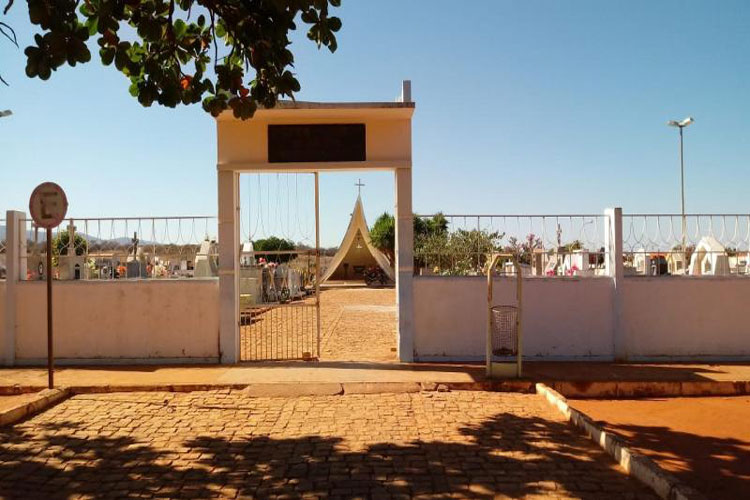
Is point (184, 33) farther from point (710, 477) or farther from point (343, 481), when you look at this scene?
point (710, 477)

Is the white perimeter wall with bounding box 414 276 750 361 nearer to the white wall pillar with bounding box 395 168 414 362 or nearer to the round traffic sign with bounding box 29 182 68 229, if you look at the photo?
the white wall pillar with bounding box 395 168 414 362

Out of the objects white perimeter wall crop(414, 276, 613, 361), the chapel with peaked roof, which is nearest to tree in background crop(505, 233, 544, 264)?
white perimeter wall crop(414, 276, 613, 361)

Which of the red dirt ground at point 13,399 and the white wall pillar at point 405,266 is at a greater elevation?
the white wall pillar at point 405,266

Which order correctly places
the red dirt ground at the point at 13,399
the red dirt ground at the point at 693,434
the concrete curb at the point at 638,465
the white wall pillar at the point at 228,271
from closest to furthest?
the concrete curb at the point at 638,465
the red dirt ground at the point at 693,434
the red dirt ground at the point at 13,399
the white wall pillar at the point at 228,271

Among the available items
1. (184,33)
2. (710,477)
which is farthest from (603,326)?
(184,33)

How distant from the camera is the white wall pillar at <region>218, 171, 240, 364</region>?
8.88m

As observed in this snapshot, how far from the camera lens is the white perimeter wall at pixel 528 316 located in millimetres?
9000

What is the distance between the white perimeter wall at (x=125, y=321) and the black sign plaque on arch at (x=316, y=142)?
2378mm

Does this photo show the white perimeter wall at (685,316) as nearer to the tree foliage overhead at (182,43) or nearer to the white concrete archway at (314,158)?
the white concrete archway at (314,158)

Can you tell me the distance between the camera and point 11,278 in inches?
357

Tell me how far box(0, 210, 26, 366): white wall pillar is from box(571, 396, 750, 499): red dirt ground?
854 cm

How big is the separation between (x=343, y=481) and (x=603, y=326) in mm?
6099

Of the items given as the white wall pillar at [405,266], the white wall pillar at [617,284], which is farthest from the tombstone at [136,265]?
the white wall pillar at [617,284]

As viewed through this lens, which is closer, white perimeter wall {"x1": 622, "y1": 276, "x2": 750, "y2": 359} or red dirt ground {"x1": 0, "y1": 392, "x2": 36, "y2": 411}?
red dirt ground {"x1": 0, "y1": 392, "x2": 36, "y2": 411}
